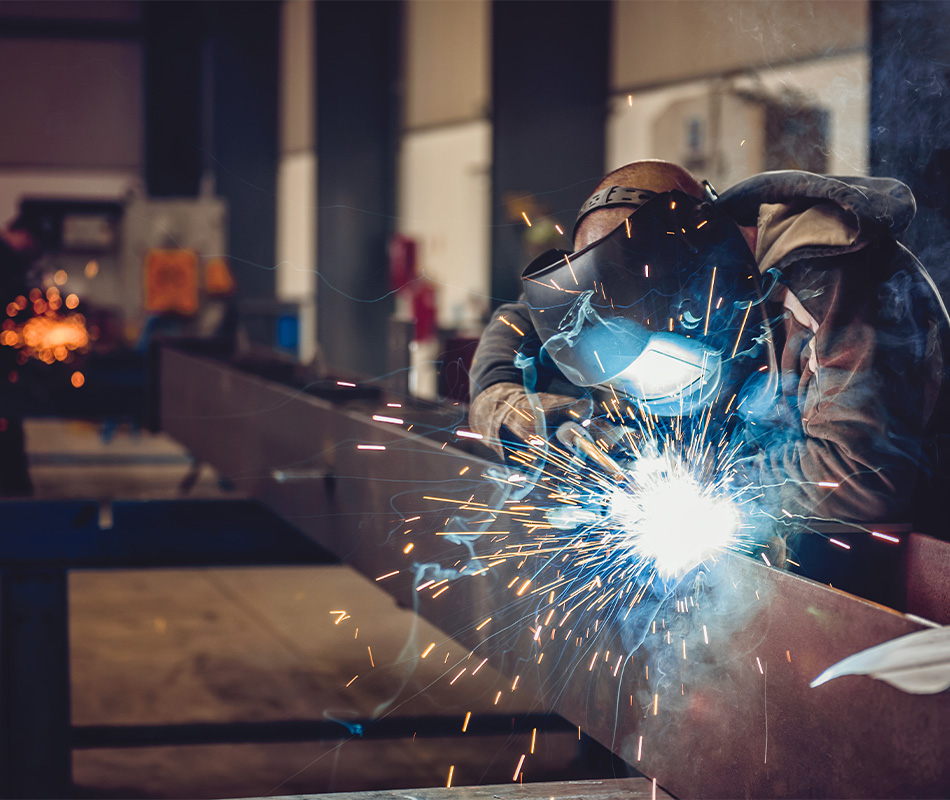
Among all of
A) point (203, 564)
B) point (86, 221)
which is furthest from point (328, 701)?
point (86, 221)

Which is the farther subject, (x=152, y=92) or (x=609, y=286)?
(x=152, y=92)

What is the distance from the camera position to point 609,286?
37.5 inches

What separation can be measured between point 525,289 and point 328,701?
185 centimetres

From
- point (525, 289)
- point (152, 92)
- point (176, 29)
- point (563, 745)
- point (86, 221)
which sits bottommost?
point (563, 745)

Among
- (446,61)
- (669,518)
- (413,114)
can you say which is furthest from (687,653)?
(413,114)

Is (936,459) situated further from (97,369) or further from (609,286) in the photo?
(97,369)

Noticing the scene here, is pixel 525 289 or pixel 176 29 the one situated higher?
pixel 176 29

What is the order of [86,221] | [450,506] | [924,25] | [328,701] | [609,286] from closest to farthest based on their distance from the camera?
[609,286] < [450,506] < [924,25] < [328,701] < [86,221]

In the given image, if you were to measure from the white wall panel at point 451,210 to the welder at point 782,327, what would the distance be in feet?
13.8

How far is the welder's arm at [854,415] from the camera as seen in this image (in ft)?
3.01

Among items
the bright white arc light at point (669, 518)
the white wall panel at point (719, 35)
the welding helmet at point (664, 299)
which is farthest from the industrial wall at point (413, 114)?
the bright white arc light at point (669, 518)

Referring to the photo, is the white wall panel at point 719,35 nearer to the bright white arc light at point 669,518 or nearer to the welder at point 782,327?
the welder at point 782,327

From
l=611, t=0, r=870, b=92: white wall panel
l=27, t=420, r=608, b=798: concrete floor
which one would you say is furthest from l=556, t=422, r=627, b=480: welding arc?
l=611, t=0, r=870, b=92: white wall panel

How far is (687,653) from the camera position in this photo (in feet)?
2.68
